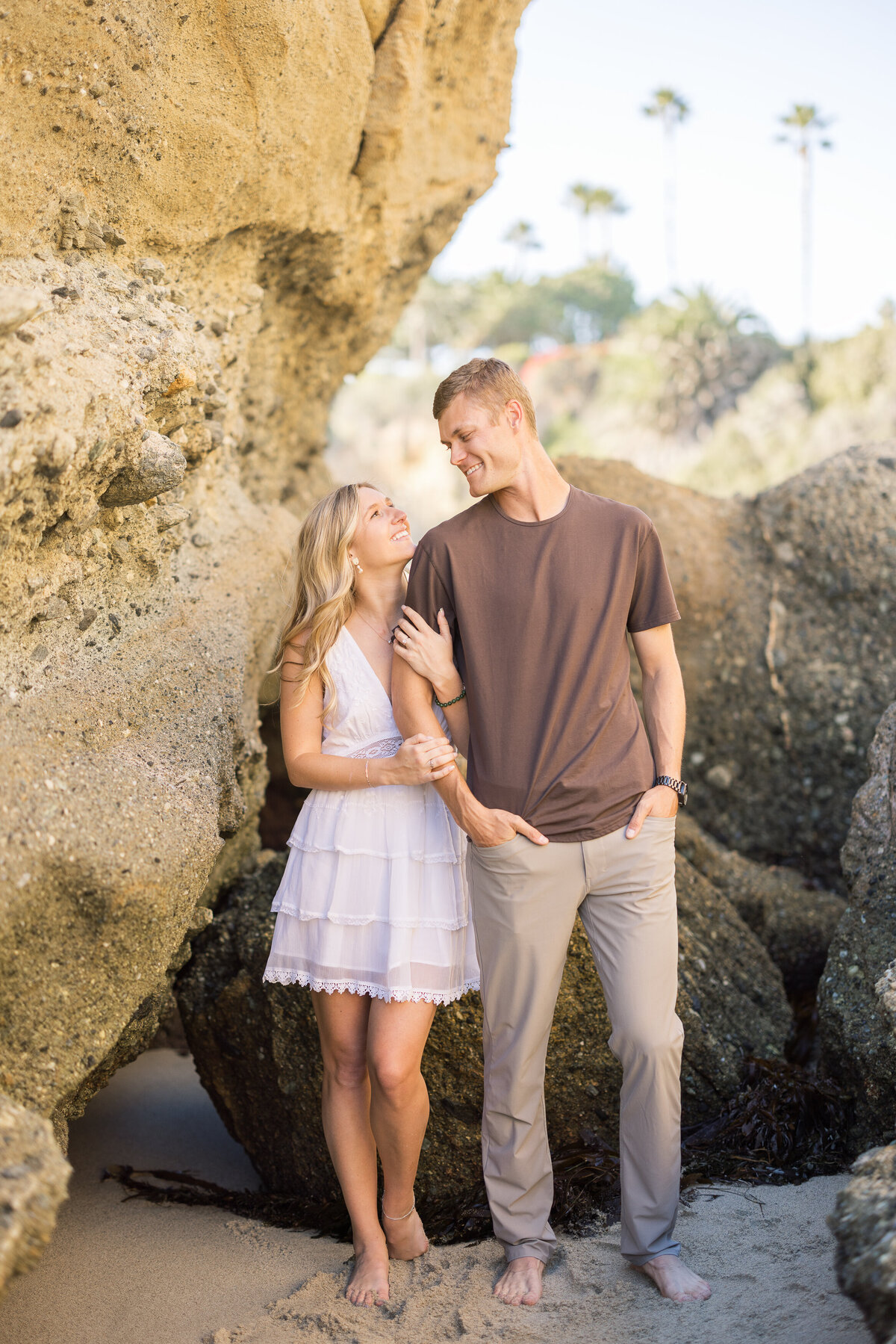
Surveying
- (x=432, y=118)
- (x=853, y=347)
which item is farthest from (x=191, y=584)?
(x=853, y=347)

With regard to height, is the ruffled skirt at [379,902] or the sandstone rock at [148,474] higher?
the sandstone rock at [148,474]

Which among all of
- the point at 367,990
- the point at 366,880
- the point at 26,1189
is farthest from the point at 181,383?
the point at 26,1189

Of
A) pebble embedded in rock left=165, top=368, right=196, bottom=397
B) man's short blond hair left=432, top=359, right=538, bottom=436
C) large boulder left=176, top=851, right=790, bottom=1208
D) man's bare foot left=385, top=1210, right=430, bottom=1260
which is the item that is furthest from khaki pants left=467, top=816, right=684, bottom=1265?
pebble embedded in rock left=165, top=368, right=196, bottom=397

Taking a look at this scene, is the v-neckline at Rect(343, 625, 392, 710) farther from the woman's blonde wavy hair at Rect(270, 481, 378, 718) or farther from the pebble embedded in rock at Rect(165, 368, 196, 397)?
the pebble embedded in rock at Rect(165, 368, 196, 397)

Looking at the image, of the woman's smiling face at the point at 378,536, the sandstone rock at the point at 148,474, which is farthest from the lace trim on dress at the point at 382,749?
the sandstone rock at the point at 148,474

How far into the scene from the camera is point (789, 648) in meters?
5.22

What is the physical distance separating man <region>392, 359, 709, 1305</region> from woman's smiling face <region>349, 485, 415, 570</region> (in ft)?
0.69

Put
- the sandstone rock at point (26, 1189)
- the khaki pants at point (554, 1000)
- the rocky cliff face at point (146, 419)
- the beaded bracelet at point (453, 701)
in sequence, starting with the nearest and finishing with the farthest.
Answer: the sandstone rock at point (26, 1189) < the rocky cliff face at point (146, 419) < the khaki pants at point (554, 1000) < the beaded bracelet at point (453, 701)

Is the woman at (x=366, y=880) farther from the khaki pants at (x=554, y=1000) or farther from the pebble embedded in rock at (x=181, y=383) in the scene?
the pebble embedded in rock at (x=181, y=383)

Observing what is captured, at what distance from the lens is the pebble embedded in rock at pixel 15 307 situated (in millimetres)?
2395

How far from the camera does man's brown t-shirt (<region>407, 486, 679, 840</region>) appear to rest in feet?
9.42

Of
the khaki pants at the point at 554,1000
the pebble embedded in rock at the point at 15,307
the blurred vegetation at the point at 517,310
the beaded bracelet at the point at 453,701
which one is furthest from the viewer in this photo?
the blurred vegetation at the point at 517,310

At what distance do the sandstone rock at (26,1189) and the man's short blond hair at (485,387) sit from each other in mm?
2008

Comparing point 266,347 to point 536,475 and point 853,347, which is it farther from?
point 853,347
